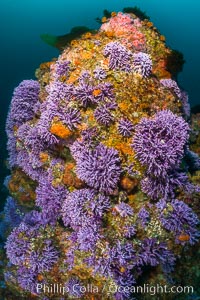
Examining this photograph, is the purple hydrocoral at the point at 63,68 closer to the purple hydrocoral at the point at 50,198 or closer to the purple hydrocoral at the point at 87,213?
the purple hydrocoral at the point at 50,198

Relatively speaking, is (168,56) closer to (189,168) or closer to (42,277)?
(189,168)

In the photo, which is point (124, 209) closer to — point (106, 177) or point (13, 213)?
point (106, 177)

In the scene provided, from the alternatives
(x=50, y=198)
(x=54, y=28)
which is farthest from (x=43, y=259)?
(x=54, y=28)

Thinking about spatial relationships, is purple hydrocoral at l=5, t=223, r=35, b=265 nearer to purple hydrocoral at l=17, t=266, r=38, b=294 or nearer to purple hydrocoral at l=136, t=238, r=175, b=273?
purple hydrocoral at l=17, t=266, r=38, b=294

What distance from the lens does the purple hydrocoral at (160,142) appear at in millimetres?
4059

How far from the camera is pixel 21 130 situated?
5.61 metres

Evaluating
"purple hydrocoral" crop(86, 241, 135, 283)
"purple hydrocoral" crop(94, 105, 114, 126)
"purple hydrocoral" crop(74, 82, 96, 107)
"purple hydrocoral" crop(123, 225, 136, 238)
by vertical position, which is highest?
"purple hydrocoral" crop(74, 82, 96, 107)

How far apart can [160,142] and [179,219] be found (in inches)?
49.4

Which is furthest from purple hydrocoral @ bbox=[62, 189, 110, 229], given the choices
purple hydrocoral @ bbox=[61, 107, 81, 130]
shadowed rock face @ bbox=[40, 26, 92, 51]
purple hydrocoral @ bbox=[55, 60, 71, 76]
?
shadowed rock face @ bbox=[40, 26, 92, 51]

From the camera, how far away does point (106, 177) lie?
4.16 m

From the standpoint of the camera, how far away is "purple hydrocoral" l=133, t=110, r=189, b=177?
4.06 metres

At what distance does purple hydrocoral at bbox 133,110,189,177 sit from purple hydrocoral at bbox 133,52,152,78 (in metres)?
0.90

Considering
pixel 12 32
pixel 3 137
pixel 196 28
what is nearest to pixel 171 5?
pixel 196 28

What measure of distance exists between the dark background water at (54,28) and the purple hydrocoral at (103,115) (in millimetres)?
9959
